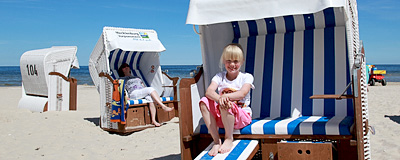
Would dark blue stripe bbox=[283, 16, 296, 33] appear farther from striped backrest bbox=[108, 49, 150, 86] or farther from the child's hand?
striped backrest bbox=[108, 49, 150, 86]

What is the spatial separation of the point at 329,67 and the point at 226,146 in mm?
1517

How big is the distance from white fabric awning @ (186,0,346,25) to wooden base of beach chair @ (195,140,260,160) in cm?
104

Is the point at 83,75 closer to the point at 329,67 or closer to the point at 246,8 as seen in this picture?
the point at 329,67

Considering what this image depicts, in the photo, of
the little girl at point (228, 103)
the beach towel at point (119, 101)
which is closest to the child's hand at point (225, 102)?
the little girl at point (228, 103)

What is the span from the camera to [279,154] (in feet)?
10.3

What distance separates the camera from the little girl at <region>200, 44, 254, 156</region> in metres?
3.19

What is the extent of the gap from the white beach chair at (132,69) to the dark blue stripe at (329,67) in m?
3.40

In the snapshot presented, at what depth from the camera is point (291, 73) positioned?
13.7ft

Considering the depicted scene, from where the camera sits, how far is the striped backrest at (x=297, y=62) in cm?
394

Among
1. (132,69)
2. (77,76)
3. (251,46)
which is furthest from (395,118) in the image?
(77,76)

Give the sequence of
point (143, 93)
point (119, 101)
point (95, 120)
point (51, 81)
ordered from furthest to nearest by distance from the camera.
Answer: point (51, 81), point (95, 120), point (143, 93), point (119, 101)

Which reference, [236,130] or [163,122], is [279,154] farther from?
[163,122]

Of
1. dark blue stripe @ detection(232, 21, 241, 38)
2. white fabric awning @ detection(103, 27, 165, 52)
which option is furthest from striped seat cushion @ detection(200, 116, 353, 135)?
white fabric awning @ detection(103, 27, 165, 52)

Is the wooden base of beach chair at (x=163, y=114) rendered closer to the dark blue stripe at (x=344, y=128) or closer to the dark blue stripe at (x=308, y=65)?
the dark blue stripe at (x=308, y=65)
